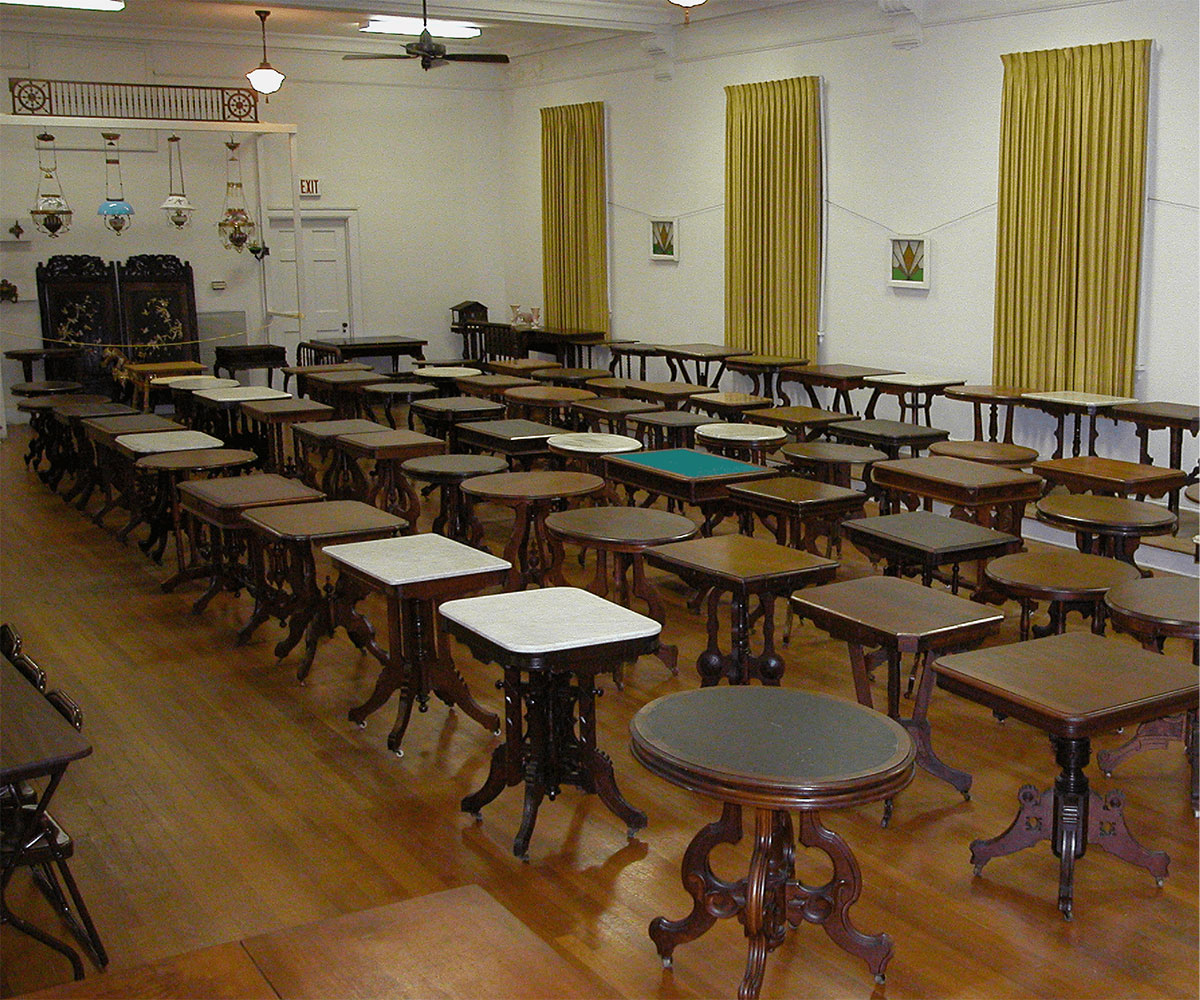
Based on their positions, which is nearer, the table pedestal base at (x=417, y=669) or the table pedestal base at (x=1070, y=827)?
the table pedestal base at (x=1070, y=827)

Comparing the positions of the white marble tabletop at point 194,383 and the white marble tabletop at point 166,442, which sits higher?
the white marble tabletop at point 194,383

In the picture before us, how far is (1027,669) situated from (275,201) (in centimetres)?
1206

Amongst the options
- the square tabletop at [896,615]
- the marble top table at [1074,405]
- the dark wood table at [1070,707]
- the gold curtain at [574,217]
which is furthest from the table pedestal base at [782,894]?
the gold curtain at [574,217]

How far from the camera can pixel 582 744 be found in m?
4.04

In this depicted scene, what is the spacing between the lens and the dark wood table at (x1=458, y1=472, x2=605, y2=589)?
5922 millimetres

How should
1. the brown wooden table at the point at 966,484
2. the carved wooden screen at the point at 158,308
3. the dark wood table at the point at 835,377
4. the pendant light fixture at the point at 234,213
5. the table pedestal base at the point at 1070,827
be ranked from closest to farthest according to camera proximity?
1. the table pedestal base at the point at 1070,827
2. the brown wooden table at the point at 966,484
3. the dark wood table at the point at 835,377
4. the pendant light fixture at the point at 234,213
5. the carved wooden screen at the point at 158,308

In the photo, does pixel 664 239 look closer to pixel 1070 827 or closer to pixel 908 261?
pixel 908 261

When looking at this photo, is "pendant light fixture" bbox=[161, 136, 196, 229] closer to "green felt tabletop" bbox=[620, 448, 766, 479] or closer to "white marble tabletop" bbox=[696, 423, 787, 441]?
"white marble tabletop" bbox=[696, 423, 787, 441]

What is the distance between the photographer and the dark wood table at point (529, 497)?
233 inches

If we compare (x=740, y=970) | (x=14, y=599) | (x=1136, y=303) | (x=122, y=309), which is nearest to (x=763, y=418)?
(x=1136, y=303)

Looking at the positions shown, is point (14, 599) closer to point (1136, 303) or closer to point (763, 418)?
point (763, 418)

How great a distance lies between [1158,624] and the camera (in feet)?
13.2

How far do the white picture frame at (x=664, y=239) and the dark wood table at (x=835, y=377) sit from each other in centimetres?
266

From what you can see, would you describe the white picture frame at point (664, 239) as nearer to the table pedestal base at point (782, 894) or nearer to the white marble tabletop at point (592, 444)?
the white marble tabletop at point (592, 444)
